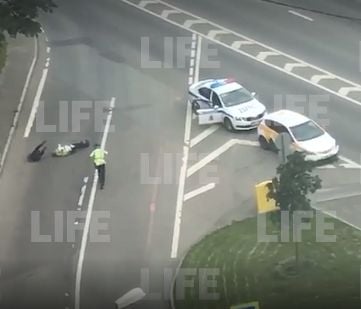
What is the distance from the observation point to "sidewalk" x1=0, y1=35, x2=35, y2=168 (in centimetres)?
3726

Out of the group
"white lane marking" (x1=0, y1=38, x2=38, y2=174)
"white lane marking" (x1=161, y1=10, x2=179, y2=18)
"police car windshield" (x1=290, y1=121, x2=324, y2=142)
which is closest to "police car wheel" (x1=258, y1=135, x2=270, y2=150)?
"police car windshield" (x1=290, y1=121, x2=324, y2=142)

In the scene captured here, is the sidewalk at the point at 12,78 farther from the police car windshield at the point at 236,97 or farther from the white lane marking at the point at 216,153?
the police car windshield at the point at 236,97

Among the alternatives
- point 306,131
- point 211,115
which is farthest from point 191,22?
point 306,131

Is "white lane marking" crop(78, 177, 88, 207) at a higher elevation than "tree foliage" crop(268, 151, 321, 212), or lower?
lower

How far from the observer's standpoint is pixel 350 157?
3397cm

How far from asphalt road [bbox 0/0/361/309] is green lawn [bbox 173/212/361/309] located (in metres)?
0.80

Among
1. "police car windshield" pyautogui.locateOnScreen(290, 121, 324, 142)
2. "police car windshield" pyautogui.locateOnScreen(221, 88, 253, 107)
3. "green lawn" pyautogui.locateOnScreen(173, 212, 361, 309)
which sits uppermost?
"police car windshield" pyautogui.locateOnScreen(221, 88, 253, 107)

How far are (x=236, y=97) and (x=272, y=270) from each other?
1093cm

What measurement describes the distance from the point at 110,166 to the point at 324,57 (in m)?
11.4

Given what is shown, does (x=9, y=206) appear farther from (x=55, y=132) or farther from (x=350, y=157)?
(x=350, y=157)

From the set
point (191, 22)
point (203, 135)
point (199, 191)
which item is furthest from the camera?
point (191, 22)

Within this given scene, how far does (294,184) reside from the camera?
27219 mm

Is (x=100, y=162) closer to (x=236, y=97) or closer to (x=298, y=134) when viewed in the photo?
(x=298, y=134)

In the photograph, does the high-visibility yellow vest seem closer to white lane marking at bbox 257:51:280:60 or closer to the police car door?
the police car door
